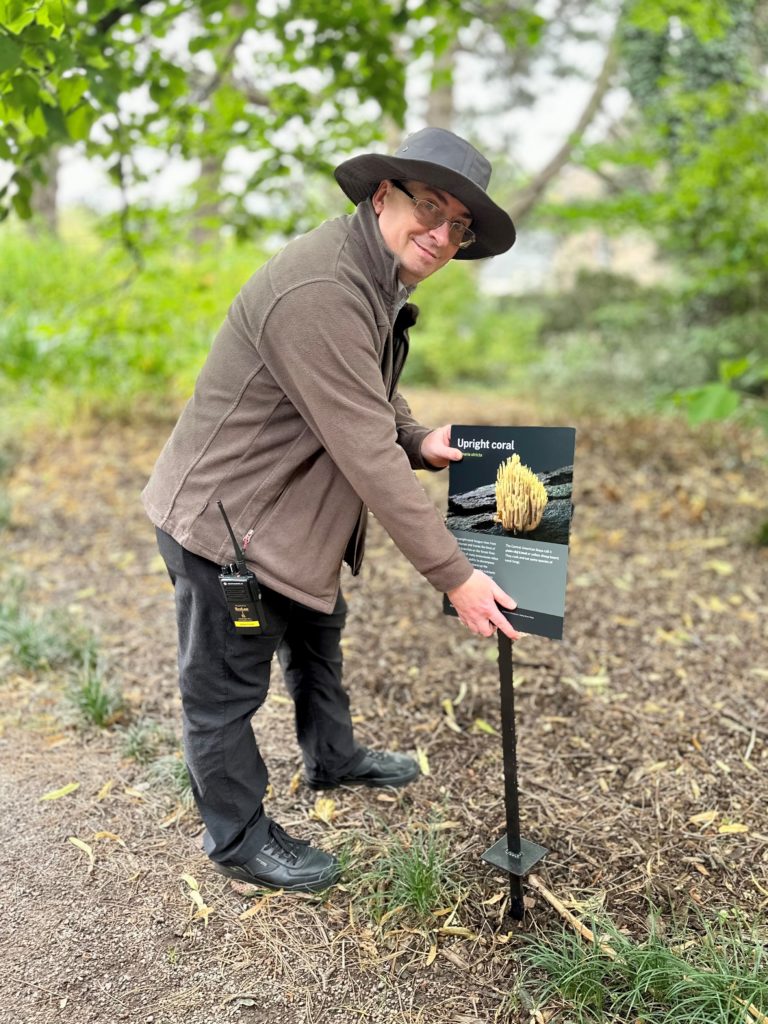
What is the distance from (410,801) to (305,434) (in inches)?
54.2

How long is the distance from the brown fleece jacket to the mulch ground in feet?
3.07

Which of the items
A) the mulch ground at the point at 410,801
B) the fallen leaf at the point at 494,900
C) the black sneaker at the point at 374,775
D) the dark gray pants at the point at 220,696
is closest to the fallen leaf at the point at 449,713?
the mulch ground at the point at 410,801

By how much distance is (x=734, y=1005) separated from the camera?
5.82 ft

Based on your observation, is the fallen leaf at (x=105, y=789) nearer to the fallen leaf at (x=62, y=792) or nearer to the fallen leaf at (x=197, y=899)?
the fallen leaf at (x=62, y=792)

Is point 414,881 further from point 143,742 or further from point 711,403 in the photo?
point 711,403

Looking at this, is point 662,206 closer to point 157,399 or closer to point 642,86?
point 157,399

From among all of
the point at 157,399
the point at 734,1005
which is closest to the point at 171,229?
the point at 157,399

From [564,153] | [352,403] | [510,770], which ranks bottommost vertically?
[510,770]

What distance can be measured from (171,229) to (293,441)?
14.4ft

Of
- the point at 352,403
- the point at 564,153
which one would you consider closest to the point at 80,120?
the point at 352,403

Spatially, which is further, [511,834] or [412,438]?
[412,438]

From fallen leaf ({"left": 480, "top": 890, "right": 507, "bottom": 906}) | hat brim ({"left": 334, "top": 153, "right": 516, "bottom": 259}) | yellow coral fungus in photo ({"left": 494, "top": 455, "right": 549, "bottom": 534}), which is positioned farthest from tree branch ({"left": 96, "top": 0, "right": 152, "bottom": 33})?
fallen leaf ({"left": 480, "top": 890, "right": 507, "bottom": 906})

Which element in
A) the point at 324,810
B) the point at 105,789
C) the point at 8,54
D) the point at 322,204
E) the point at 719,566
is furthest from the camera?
the point at 322,204

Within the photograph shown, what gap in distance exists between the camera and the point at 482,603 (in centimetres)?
191
